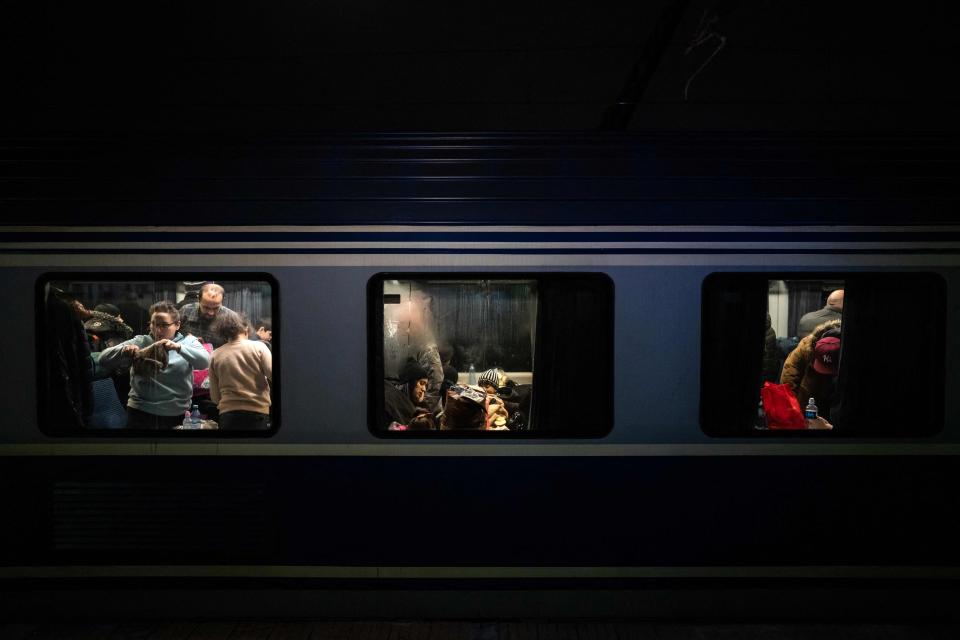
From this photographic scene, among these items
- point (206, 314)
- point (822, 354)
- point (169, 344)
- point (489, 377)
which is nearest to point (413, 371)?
point (489, 377)

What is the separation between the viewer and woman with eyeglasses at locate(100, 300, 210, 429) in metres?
3.09

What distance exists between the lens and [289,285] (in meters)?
3.03

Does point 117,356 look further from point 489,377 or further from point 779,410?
point 779,410

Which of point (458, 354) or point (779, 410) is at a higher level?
point (458, 354)

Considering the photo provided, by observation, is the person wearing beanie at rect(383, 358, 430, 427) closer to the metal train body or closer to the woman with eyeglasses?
the metal train body

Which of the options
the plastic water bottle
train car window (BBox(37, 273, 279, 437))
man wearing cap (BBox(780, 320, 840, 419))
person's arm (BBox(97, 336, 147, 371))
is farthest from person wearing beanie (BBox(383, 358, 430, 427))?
man wearing cap (BBox(780, 320, 840, 419))

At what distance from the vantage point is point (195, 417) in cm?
313
